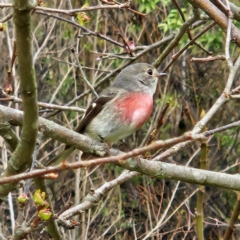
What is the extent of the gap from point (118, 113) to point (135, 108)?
129 mm

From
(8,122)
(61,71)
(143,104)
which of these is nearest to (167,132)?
(61,71)

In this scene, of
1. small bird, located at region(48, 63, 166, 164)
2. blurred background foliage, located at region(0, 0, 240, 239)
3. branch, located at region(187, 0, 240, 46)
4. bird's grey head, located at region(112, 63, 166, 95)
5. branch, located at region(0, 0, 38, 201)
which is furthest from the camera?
blurred background foliage, located at region(0, 0, 240, 239)

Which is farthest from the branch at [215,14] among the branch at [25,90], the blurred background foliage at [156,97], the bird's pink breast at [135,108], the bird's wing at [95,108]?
the blurred background foliage at [156,97]

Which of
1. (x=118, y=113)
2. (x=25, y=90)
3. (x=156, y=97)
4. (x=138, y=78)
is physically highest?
(x=25, y=90)

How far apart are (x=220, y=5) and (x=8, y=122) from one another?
1.29 m

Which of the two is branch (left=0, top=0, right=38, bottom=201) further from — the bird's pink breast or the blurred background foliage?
the blurred background foliage

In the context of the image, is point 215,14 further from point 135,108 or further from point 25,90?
point 25,90

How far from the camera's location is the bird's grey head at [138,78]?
401 cm

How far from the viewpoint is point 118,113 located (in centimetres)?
363

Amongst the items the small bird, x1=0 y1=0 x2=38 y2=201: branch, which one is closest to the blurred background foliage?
the small bird

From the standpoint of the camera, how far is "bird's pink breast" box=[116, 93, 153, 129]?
3.61 metres

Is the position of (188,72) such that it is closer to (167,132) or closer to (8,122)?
(167,132)

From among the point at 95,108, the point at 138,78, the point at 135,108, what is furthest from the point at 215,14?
the point at 138,78

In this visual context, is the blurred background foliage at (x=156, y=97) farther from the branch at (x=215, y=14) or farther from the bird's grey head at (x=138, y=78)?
the branch at (x=215, y=14)
